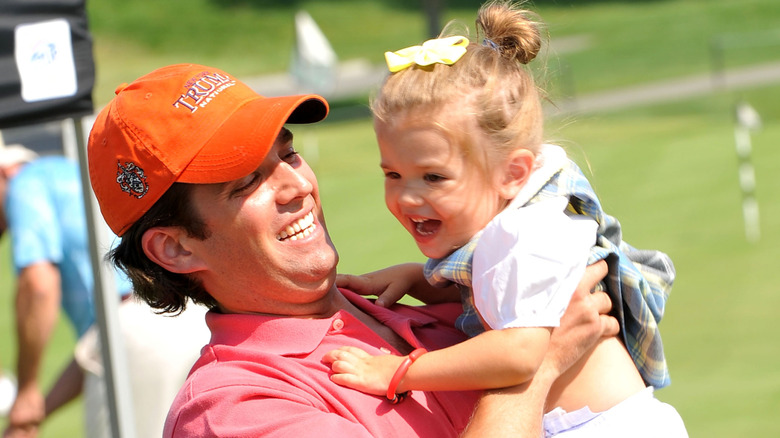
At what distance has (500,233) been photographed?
2365 mm

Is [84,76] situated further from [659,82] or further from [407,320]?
[659,82]

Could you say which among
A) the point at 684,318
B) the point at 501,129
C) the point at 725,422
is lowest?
the point at 684,318

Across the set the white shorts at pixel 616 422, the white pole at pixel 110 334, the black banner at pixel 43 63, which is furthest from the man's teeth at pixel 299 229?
the white pole at pixel 110 334

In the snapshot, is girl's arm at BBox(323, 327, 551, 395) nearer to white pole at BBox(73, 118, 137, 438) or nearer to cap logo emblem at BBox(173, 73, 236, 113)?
cap logo emblem at BBox(173, 73, 236, 113)

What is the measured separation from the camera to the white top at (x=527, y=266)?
2.32 metres

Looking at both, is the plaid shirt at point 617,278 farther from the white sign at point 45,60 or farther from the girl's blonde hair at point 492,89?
the white sign at point 45,60

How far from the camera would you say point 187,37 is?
34125 mm

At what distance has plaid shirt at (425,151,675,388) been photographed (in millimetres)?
2527

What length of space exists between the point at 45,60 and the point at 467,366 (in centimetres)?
208

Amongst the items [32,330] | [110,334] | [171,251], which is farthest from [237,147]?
[32,330]

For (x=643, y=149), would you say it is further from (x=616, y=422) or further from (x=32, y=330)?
(x=616, y=422)

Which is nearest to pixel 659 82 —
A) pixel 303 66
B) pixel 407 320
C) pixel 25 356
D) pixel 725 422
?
pixel 303 66

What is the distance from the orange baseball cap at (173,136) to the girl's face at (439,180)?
29 cm

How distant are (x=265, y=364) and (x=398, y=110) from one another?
26.4 inches
